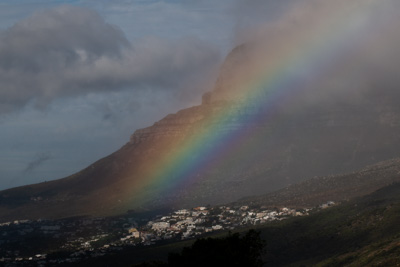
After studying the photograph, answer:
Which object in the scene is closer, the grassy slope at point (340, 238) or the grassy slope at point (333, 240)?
the grassy slope at point (340, 238)

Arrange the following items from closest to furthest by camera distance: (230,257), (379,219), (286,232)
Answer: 1. (230,257)
2. (379,219)
3. (286,232)

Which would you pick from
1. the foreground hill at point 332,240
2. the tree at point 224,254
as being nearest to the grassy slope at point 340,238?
the foreground hill at point 332,240

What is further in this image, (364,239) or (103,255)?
(103,255)

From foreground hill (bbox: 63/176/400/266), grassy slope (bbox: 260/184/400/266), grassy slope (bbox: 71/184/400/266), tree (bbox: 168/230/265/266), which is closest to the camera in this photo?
tree (bbox: 168/230/265/266)

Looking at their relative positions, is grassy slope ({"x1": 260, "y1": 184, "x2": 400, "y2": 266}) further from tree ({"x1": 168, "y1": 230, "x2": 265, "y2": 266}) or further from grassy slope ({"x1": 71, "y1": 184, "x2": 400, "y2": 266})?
tree ({"x1": 168, "y1": 230, "x2": 265, "y2": 266})

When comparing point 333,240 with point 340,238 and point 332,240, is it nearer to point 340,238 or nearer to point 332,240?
point 332,240

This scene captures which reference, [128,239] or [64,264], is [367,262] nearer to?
[64,264]

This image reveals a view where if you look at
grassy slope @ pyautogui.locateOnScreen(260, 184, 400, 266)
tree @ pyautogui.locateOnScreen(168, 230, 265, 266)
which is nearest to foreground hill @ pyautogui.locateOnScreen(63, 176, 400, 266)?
grassy slope @ pyautogui.locateOnScreen(260, 184, 400, 266)

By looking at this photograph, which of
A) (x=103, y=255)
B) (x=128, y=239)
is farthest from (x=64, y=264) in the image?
(x=128, y=239)

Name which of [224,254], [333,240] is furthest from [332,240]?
[224,254]

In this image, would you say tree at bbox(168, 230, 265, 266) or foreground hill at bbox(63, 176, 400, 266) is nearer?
tree at bbox(168, 230, 265, 266)

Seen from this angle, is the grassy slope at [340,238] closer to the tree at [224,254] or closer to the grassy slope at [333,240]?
the grassy slope at [333,240]
